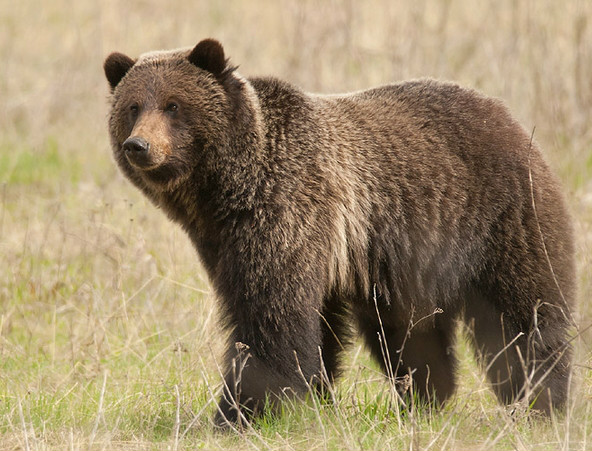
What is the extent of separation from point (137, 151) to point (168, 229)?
3587mm

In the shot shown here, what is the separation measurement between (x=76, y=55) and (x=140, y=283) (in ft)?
22.5

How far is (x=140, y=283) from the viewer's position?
7.29m

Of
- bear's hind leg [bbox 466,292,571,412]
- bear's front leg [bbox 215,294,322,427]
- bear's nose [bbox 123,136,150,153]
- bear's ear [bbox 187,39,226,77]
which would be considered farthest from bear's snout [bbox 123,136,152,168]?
bear's hind leg [bbox 466,292,571,412]

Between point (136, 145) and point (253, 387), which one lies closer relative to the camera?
point (136, 145)

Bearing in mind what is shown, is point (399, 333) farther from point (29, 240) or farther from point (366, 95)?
point (29, 240)

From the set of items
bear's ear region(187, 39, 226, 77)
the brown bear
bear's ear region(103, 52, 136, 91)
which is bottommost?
the brown bear

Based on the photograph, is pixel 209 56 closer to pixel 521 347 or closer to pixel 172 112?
pixel 172 112

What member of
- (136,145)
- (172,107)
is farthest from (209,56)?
(136,145)

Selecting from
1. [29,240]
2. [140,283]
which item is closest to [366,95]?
[140,283]

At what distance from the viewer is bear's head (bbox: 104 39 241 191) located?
4.94 meters

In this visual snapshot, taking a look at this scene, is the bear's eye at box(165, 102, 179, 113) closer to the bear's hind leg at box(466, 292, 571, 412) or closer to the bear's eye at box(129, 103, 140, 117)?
the bear's eye at box(129, 103, 140, 117)

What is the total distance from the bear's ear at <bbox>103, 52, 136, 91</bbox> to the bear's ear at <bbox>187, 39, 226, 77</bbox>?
0.39 m

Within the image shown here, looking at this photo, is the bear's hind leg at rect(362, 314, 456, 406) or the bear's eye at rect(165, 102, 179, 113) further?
the bear's hind leg at rect(362, 314, 456, 406)

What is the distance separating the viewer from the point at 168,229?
8.37 meters
